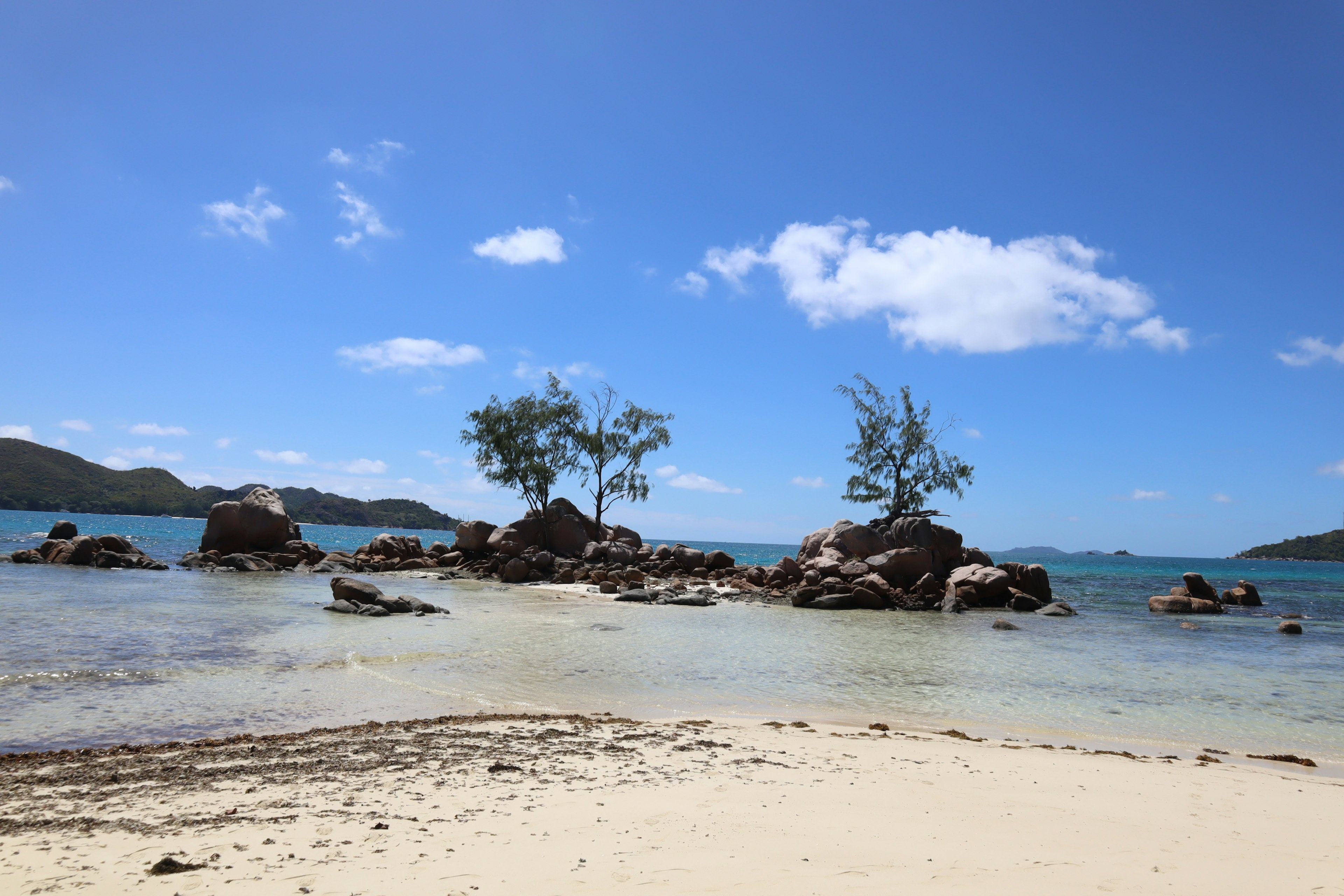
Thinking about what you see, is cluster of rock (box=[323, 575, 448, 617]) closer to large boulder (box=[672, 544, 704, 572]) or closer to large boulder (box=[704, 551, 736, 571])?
large boulder (box=[672, 544, 704, 572])

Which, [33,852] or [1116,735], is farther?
[1116,735]

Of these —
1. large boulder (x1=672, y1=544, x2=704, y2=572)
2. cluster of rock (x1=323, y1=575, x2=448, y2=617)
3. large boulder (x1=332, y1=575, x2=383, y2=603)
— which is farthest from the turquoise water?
large boulder (x1=672, y1=544, x2=704, y2=572)

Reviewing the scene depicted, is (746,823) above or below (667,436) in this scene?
below

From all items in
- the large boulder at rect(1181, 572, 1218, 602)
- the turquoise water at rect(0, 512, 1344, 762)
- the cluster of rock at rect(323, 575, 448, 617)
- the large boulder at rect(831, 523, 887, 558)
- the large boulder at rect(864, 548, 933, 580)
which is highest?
the large boulder at rect(831, 523, 887, 558)

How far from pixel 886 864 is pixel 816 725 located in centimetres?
543

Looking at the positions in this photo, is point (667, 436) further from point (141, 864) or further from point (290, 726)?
point (141, 864)

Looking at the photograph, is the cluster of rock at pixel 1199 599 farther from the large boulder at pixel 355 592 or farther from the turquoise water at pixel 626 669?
the large boulder at pixel 355 592

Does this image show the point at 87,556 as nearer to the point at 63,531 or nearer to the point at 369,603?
the point at 63,531

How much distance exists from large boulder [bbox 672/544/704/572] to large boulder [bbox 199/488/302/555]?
24040 mm

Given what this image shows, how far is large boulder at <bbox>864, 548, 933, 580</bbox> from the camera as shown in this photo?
3353 cm

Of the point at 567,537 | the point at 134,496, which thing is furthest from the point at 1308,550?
the point at 134,496

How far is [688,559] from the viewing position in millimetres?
43062

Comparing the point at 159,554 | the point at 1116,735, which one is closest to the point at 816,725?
the point at 1116,735

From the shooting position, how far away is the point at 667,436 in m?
49.3
